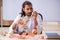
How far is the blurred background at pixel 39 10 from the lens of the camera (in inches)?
47.7

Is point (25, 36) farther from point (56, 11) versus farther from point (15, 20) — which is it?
point (56, 11)

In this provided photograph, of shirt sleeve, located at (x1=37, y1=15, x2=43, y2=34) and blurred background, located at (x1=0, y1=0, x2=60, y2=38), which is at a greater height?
blurred background, located at (x1=0, y1=0, x2=60, y2=38)

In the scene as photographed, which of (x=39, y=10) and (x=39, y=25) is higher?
(x=39, y=10)

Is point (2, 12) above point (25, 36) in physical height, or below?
above

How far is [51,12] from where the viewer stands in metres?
1.23

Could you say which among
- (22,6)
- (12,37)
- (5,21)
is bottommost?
(12,37)

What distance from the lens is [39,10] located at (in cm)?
121

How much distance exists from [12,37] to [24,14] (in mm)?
228

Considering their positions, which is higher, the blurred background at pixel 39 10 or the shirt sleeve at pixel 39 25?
the blurred background at pixel 39 10

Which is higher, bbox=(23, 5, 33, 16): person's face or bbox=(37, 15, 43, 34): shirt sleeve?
bbox=(23, 5, 33, 16): person's face

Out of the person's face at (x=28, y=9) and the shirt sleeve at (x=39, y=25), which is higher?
the person's face at (x=28, y=9)

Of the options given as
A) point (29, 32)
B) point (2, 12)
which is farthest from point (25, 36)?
point (2, 12)

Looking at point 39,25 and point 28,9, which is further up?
point 28,9

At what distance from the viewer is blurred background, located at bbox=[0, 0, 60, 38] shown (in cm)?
121
